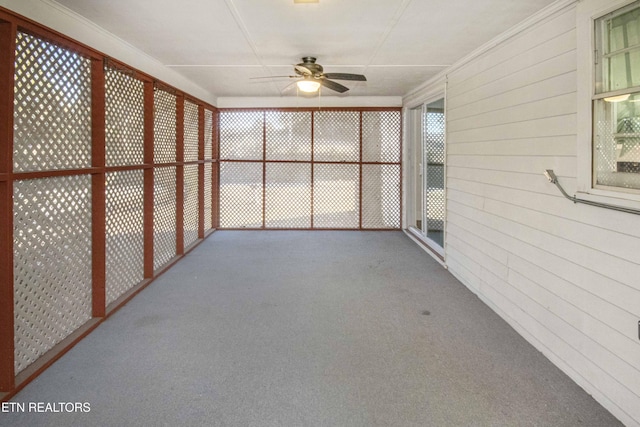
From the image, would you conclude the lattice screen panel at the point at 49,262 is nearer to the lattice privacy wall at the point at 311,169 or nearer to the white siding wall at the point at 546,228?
the white siding wall at the point at 546,228

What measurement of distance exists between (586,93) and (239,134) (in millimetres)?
5997

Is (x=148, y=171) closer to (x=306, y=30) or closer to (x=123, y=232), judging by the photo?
(x=123, y=232)

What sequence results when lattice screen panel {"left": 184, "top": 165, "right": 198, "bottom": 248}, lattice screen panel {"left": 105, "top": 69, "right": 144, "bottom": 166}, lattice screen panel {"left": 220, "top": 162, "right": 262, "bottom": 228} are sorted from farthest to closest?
lattice screen panel {"left": 220, "top": 162, "right": 262, "bottom": 228}, lattice screen panel {"left": 184, "top": 165, "right": 198, "bottom": 248}, lattice screen panel {"left": 105, "top": 69, "right": 144, "bottom": 166}

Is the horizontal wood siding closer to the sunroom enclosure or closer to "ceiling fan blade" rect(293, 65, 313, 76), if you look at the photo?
"ceiling fan blade" rect(293, 65, 313, 76)

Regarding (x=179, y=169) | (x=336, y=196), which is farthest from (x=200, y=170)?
(x=336, y=196)

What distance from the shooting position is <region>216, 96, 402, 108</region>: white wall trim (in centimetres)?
718

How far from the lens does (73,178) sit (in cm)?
288

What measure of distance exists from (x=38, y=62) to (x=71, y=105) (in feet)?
1.32

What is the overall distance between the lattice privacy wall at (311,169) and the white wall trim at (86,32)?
8.36 ft

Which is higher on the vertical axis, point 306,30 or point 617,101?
point 306,30

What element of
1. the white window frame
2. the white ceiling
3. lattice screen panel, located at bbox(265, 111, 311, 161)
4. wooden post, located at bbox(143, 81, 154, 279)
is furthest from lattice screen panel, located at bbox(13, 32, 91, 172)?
lattice screen panel, located at bbox(265, 111, 311, 161)

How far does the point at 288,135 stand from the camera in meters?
7.36

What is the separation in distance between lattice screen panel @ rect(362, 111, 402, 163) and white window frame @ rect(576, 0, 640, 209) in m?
4.96

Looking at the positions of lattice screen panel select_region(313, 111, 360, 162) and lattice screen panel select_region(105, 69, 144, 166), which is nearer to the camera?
lattice screen panel select_region(105, 69, 144, 166)
